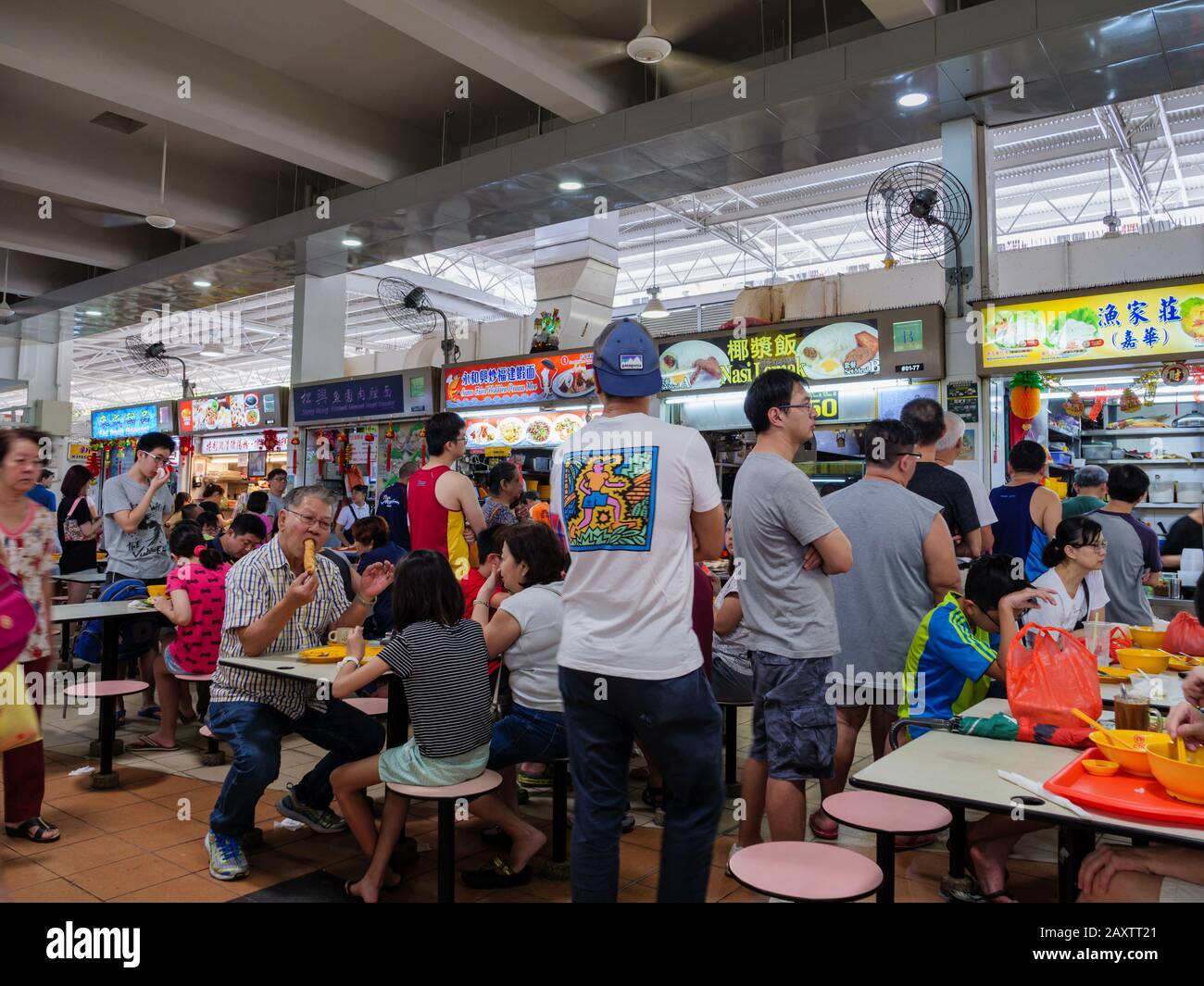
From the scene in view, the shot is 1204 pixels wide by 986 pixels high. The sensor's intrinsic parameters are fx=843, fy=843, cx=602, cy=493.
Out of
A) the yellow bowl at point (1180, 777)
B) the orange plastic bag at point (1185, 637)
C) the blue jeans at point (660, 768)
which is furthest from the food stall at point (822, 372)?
the yellow bowl at point (1180, 777)

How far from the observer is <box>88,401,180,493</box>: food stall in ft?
42.5

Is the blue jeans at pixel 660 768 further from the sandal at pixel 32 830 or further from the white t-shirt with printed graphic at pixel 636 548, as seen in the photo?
the sandal at pixel 32 830

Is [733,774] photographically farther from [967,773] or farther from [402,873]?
[967,773]

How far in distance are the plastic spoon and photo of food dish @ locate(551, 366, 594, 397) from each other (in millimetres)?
5917

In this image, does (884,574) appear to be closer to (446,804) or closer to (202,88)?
(446,804)

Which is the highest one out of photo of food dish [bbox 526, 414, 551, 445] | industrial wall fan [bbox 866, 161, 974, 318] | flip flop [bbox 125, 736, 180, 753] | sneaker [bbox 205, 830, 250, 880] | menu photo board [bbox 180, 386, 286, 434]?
industrial wall fan [bbox 866, 161, 974, 318]

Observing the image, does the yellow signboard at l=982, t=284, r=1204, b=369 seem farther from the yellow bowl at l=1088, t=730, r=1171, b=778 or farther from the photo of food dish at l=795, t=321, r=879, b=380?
the yellow bowl at l=1088, t=730, r=1171, b=778

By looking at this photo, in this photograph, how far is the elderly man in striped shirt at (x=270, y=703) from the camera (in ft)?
10.5

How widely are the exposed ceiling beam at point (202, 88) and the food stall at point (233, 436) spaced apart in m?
3.49

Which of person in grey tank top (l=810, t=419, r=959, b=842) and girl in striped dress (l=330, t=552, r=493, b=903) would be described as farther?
person in grey tank top (l=810, t=419, r=959, b=842)

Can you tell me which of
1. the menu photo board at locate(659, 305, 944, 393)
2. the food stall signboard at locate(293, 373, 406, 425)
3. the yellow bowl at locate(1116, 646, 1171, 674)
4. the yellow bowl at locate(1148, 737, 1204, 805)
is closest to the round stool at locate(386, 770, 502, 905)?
the yellow bowl at locate(1148, 737, 1204, 805)

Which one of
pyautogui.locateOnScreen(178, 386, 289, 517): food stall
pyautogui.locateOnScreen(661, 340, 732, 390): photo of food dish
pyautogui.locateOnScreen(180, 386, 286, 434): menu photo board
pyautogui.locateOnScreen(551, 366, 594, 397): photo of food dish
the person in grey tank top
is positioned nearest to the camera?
the person in grey tank top

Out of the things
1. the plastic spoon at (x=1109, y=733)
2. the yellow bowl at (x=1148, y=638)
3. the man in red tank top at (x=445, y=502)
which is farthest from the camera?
the man in red tank top at (x=445, y=502)

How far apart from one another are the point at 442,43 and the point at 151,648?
15.0ft
